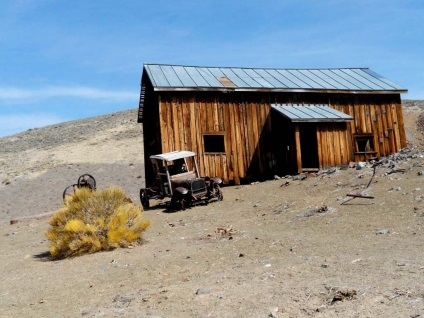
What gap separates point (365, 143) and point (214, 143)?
772 centimetres

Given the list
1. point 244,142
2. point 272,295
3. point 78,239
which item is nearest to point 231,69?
point 244,142

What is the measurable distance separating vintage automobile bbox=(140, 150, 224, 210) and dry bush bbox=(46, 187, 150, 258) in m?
4.18

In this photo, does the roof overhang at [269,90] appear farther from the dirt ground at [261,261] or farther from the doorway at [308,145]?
the dirt ground at [261,261]

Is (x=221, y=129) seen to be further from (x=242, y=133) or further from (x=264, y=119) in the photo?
(x=264, y=119)

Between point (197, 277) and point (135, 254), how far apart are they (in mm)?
3060

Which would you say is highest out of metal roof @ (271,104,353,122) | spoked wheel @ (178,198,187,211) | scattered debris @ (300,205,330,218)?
metal roof @ (271,104,353,122)

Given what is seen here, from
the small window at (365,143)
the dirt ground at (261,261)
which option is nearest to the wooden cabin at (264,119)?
the small window at (365,143)

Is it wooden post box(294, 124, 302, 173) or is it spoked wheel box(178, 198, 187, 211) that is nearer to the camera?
spoked wheel box(178, 198, 187, 211)

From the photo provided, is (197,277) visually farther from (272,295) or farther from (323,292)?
(323,292)

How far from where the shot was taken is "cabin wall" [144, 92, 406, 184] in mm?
20750

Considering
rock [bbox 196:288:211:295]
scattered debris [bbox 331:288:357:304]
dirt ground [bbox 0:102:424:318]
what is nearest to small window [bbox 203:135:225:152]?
dirt ground [bbox 0:102:424:318]

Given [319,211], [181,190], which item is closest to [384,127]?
[181,190]

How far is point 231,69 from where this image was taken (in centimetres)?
2481

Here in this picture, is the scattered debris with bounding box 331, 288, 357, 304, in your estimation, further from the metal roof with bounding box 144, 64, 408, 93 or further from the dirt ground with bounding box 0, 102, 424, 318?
the metal roof with bounding box 144, 64, 408, 93
